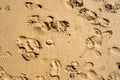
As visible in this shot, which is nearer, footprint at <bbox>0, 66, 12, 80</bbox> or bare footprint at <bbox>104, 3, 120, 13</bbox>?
footprint at <bbox>0, 66, 12, 80</bbox>

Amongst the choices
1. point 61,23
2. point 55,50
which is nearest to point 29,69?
point 55,50

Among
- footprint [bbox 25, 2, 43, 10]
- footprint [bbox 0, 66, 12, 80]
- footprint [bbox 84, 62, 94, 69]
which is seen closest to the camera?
footprint [bbox 0, 66, 12, 80]

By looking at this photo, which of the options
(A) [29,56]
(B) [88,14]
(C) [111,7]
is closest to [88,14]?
(B) [88,14]

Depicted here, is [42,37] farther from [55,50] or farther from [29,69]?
[29,69]

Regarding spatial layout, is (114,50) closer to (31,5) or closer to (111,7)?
(111,7)

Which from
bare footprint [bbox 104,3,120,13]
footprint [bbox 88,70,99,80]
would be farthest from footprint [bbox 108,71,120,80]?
bare footprint [bbox 104,3,120,13]

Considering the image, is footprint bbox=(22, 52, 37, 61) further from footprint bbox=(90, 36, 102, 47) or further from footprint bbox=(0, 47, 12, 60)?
footprint bbox=(90, 36, 102, 47)

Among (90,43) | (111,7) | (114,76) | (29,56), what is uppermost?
(111,7)

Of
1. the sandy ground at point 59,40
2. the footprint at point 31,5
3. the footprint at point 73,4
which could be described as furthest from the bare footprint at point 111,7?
the footprint at point 31,5
